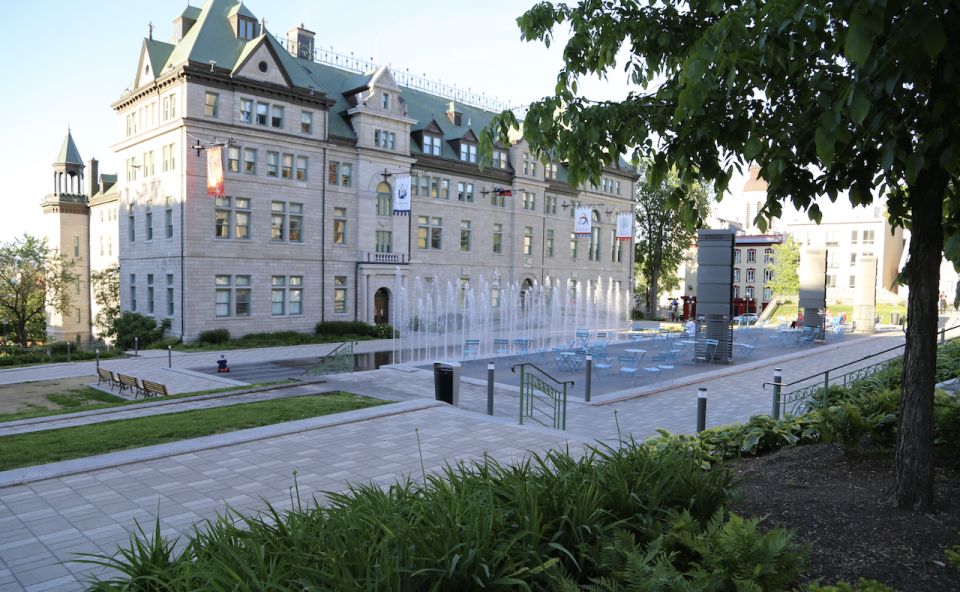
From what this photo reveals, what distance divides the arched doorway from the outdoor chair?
13160 mm

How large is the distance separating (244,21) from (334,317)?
62.4 ft

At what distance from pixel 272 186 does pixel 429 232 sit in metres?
12.8

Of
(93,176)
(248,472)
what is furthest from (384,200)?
(93,176)

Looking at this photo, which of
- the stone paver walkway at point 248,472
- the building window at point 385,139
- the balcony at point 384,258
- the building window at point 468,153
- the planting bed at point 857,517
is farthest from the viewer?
the building window at point 468,153

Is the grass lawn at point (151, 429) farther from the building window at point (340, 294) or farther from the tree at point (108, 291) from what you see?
the tree at point (108, 291)

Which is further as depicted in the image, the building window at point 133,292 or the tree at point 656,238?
the tree at point 656,238

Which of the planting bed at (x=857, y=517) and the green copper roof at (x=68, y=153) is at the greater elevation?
the green copper roof at (x=68, y=153)

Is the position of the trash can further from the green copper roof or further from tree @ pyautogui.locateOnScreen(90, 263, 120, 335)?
the green copper roof

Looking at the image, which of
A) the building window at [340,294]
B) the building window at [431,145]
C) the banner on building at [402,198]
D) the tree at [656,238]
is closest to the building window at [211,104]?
the banner on building at [402,198]

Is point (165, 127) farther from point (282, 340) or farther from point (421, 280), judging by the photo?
point (421, 280)

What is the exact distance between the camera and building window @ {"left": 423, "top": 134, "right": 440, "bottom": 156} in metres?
48.2

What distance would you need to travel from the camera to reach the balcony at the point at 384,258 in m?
43.0

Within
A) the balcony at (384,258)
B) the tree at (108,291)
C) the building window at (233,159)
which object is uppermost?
the building window at (233,159)

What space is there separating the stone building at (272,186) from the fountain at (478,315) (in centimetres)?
147
